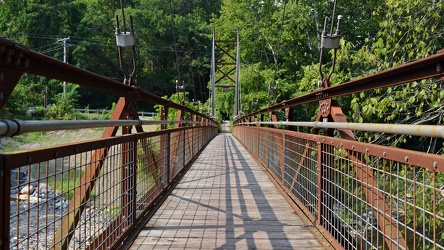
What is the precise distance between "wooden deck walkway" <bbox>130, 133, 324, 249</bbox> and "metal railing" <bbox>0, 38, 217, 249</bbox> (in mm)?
189

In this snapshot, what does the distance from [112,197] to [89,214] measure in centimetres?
26

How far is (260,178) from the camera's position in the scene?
5.84 meters

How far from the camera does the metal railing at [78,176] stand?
138 centimetres

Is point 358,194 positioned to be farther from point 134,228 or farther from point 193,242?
point 134,228

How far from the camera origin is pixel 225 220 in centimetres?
346

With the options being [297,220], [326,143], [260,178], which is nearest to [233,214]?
[297,220]

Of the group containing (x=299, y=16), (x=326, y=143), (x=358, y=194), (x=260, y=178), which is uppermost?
(x=299, y=16)

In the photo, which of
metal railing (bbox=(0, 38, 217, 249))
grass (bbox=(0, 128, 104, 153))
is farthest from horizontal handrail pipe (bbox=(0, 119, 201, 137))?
grass (bbox=(0, 128, 104, 153))

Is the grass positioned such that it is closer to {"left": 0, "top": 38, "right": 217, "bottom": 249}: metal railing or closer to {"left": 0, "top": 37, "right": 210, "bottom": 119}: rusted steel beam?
{"left": 0, "top": 38, "right": 217, "bottom": 249}: metal railing

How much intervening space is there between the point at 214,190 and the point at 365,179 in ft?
9.48

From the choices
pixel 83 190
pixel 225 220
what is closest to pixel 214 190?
pixel 225 220

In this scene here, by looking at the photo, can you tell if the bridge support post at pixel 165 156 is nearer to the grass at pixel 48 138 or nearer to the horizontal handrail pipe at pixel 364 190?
the horizontal handrail pipe at pixel 364 190

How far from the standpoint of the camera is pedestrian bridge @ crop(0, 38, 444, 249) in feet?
4.96

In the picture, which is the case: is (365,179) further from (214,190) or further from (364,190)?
(214,190)
